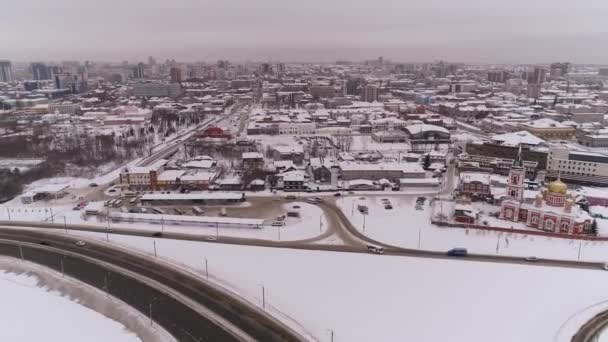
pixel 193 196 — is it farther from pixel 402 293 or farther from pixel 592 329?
pixel 592 329

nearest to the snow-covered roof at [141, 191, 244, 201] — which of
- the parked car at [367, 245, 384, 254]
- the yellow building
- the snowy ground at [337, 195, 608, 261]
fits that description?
the snowy ground at [337, 195, 608, 261]

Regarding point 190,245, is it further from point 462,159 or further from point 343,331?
point 462,159

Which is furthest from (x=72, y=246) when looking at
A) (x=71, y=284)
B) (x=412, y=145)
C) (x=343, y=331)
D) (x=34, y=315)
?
(x=412, y=145)

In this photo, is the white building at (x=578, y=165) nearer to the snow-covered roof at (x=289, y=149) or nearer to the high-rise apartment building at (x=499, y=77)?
the snow-covered roof at (x=289, y=149)

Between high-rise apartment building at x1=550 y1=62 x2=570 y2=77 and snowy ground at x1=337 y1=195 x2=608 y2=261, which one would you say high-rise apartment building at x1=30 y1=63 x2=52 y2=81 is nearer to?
snowy ground at x1=337 y1=195 x2=608 y2=261

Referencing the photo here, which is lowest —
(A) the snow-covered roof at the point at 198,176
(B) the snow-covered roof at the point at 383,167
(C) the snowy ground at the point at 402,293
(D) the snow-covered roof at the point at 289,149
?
(C) the snowy ground at the point at 402,293

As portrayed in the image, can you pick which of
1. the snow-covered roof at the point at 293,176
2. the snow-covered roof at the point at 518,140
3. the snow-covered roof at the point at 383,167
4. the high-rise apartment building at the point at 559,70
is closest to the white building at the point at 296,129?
the snow-covered roof at the point at 383,167

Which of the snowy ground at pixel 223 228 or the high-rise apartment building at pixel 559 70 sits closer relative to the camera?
the snowy ground at pixel 223 228
